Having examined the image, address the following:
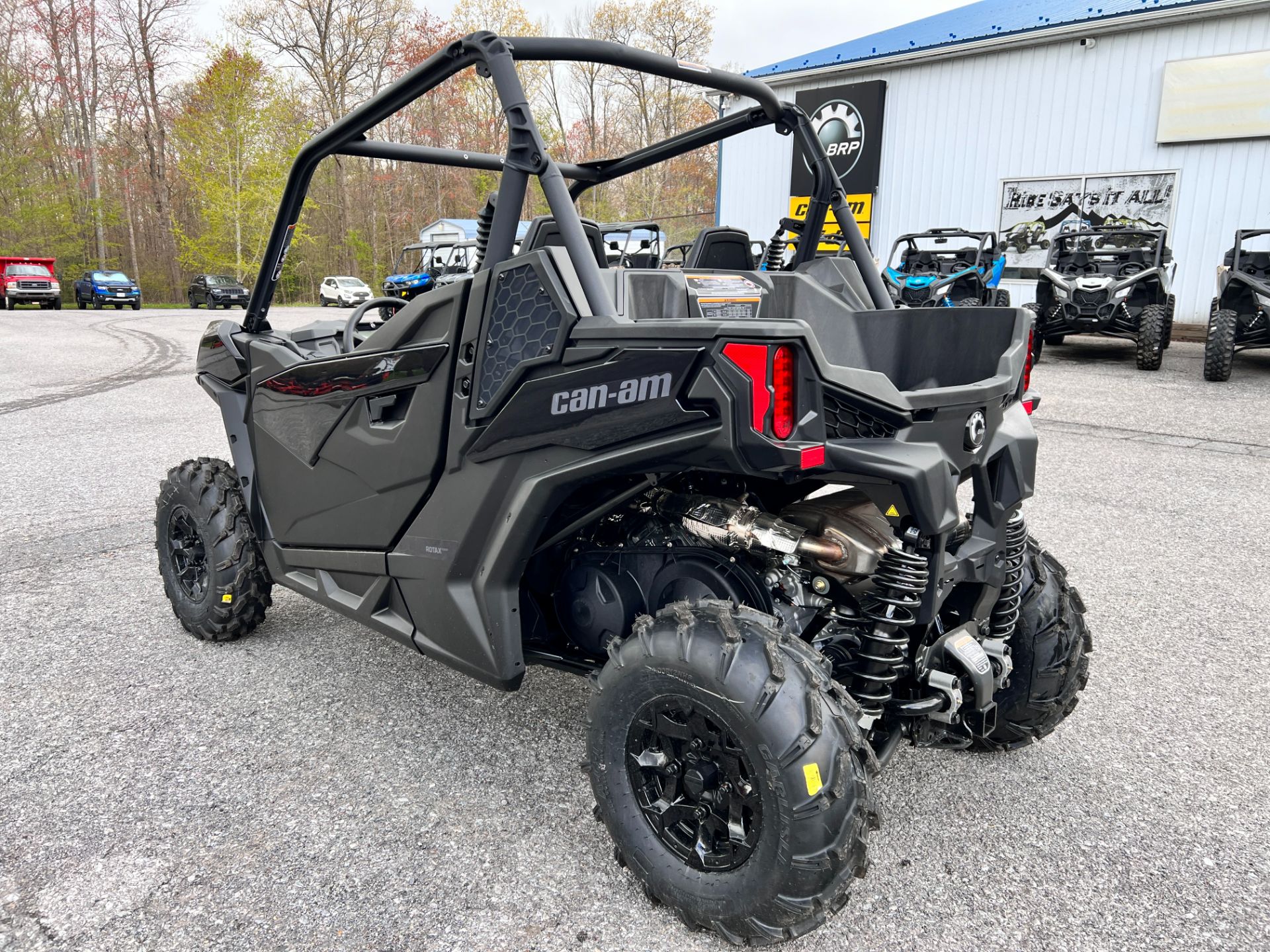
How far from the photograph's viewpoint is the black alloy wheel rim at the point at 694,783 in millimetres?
1761

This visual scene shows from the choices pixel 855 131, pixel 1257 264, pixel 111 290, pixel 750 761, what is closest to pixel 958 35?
pixel 855 131

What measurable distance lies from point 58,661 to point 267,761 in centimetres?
125

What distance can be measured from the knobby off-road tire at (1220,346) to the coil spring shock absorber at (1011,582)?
31.6 feet

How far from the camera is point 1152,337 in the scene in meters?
10.9

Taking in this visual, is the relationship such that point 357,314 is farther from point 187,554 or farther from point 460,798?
point 460,798

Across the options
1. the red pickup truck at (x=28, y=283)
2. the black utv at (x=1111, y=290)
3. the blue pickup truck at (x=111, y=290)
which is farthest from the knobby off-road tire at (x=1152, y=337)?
the red pickup truck at (x=28, y=283)

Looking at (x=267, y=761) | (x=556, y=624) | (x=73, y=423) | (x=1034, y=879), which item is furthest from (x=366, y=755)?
(x=73, y=423)

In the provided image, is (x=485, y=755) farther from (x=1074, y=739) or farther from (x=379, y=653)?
(x=1074, y=739)

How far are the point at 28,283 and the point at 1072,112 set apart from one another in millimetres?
29433

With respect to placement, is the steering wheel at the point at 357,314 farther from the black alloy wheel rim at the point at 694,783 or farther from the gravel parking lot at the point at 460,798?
the black alloy wheel rim at the point at 694,783

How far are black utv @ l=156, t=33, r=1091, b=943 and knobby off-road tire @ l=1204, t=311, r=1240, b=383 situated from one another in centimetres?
940

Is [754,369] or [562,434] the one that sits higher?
[754,369]

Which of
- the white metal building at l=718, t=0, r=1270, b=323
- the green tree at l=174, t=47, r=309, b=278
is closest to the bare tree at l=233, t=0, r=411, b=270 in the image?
the green tree at l=174, t=47, r=309, b=278

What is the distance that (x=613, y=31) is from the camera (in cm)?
3562
